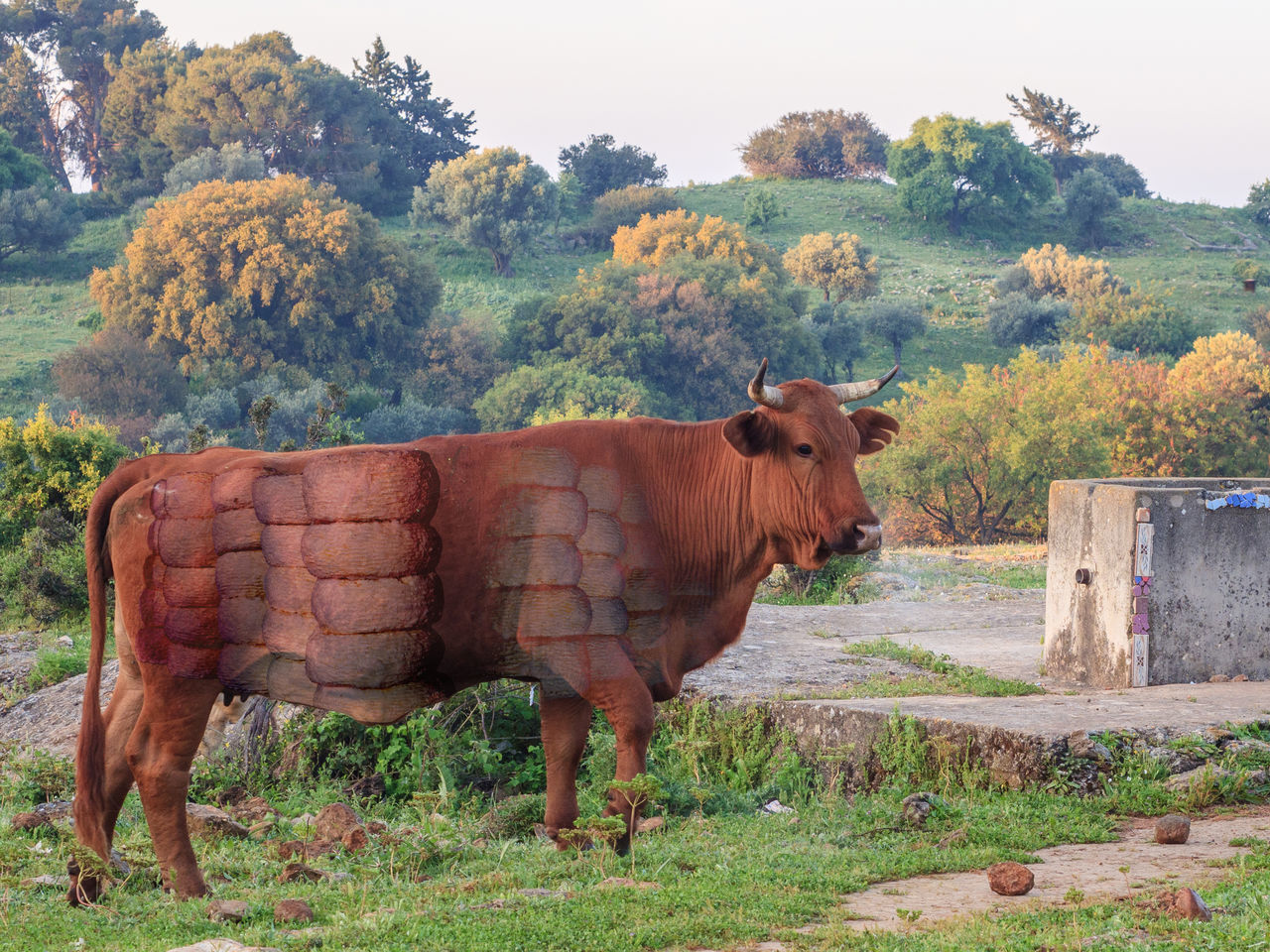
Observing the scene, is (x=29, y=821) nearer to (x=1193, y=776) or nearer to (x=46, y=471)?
(x=1193, y=776)

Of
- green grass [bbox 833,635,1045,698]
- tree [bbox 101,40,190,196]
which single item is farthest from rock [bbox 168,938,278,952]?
tree [bbox 101,40,190,196]

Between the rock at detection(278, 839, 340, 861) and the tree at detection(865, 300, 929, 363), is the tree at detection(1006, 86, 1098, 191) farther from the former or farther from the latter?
the rock at detection(278, 839, 340, 861)

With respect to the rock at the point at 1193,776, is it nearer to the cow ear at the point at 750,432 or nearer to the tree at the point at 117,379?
the cow ear at the point at 750,432

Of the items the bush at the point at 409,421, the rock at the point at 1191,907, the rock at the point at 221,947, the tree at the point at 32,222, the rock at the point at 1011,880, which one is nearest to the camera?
the rock at the point at 221,947

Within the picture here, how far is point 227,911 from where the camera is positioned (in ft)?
16.5

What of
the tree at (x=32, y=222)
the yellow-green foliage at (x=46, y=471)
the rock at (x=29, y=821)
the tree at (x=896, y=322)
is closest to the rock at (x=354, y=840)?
the rock at (x=29, y=821)

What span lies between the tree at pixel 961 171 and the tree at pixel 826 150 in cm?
1001

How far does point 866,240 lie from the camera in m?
75.1

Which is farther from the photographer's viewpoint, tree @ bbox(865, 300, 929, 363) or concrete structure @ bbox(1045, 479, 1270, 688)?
tree @ bbox(865, 300, 929, 363)

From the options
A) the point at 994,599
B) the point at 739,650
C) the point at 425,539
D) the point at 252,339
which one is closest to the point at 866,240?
the point at 252,339

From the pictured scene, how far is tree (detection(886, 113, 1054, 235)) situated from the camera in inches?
2980

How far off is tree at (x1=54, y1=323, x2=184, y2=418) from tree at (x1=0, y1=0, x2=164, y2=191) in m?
29.9

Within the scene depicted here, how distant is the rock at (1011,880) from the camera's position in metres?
5.19

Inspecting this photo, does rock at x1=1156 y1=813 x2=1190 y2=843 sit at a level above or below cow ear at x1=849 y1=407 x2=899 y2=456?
below
